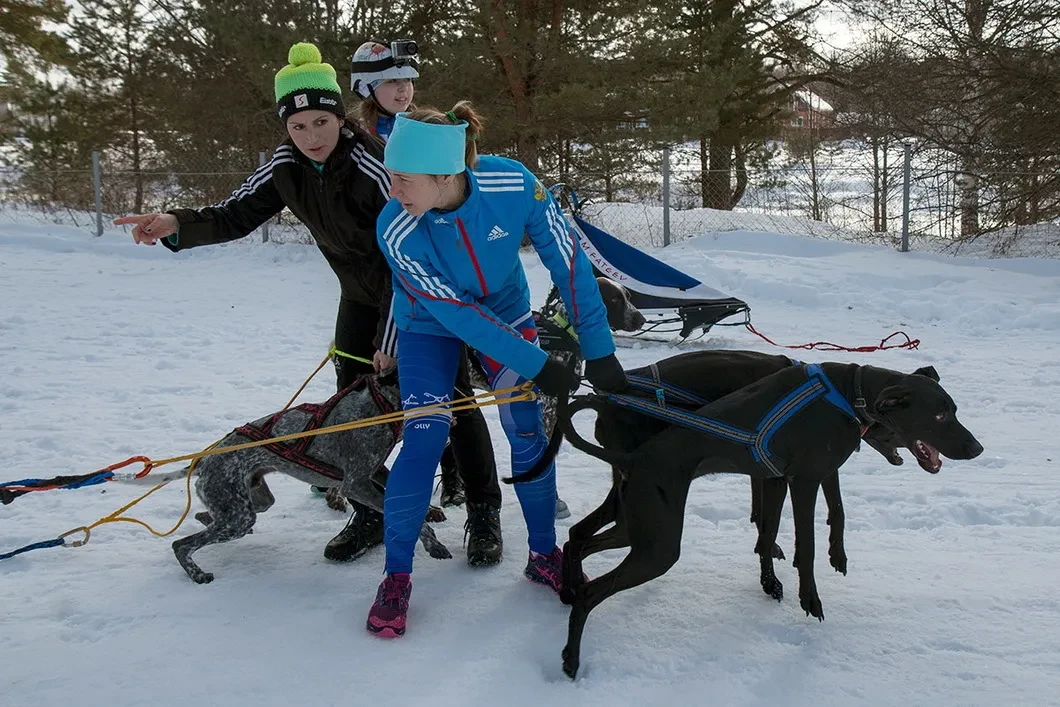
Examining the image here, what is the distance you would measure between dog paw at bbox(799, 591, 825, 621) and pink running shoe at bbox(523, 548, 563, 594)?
2.55 ft

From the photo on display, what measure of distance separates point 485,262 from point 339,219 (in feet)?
2.35

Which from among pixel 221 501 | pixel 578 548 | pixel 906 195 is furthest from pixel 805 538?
pixel 906 195

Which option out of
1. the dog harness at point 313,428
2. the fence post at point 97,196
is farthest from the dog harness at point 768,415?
the fence post at point 97,196

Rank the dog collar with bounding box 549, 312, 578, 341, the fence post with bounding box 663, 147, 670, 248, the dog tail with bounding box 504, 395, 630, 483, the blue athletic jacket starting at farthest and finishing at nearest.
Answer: the fence post with bounding box 663, 147, 670, 248 → the dog collar with bounding box 549, 312, 578, 341 → the blue athletic jacket → the dog tail with bounding box 504, 395, 630, 483

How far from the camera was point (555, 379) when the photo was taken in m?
2.71

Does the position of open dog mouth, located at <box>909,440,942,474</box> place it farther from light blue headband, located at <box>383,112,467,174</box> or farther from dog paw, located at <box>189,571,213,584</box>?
dog paw, located at <box>189,571,213,584</box>

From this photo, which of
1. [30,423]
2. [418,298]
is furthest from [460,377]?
[30,423]

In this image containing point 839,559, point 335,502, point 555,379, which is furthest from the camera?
point 335,502

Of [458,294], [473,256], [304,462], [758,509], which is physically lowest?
[758,509]

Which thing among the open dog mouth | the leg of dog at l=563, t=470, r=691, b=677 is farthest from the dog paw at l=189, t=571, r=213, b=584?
the open dog mouth

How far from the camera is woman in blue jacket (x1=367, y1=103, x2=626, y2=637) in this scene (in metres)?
2.69

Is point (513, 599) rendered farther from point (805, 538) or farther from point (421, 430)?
point (805, 538)

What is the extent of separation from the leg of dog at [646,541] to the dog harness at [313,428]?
3.39 feet

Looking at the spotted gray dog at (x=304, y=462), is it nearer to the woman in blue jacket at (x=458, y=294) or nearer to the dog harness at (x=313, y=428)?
the dog harness at (x=313, y=428)
